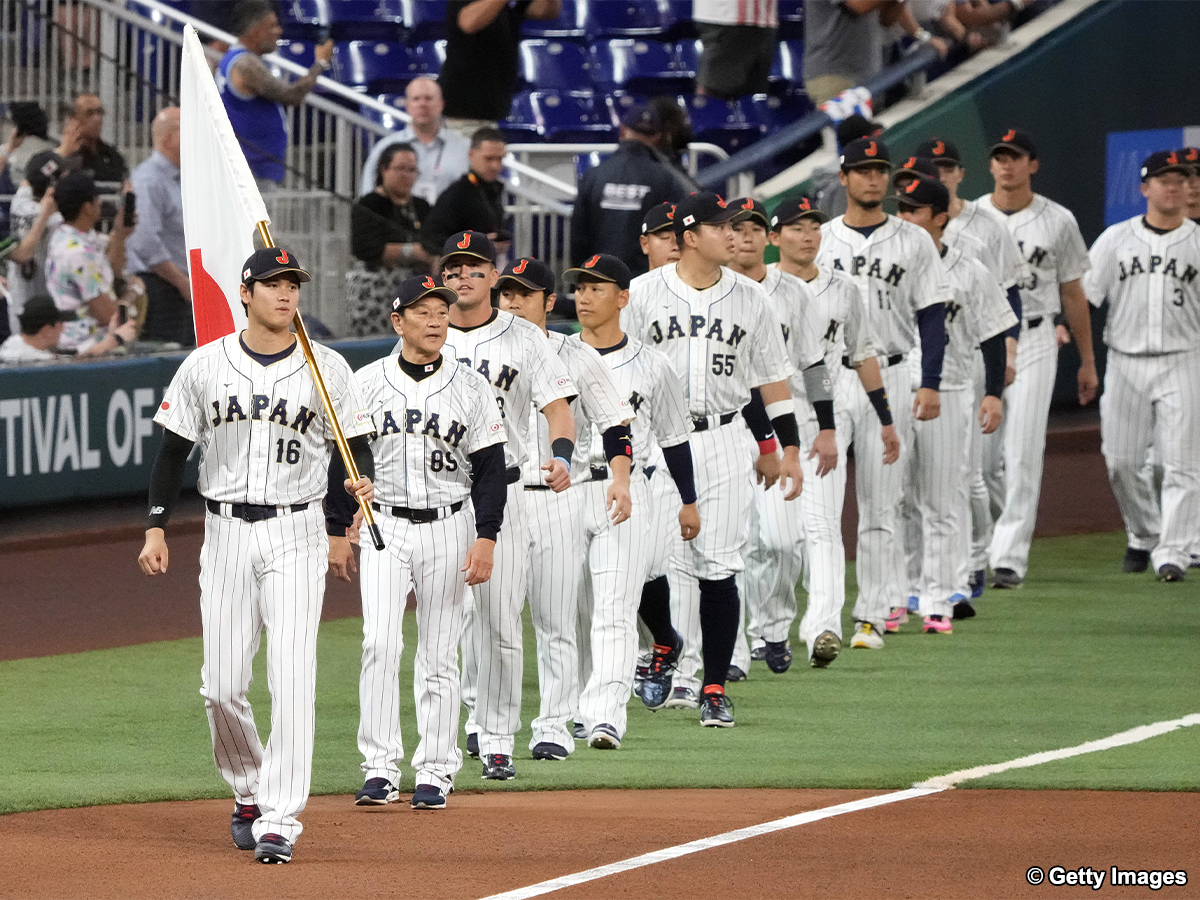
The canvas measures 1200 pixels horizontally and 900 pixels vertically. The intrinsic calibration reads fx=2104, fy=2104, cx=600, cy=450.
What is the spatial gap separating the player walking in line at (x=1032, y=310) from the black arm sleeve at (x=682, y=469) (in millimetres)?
4168

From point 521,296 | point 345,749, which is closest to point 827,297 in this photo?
point 521,296

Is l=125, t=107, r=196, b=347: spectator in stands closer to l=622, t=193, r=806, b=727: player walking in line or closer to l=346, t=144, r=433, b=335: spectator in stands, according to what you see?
l=346, t=144, r=433, b=335: spectator in stands

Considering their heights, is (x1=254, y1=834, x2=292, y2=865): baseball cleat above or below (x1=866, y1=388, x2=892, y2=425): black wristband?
below

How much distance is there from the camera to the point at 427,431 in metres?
6.68

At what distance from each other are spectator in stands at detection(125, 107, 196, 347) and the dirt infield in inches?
256

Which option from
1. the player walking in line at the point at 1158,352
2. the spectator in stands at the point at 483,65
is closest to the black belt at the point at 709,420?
the player walking in line at the point at 1158,352

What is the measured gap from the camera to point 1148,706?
862 cm

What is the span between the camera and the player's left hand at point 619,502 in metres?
7.30

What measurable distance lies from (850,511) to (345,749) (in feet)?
23.9

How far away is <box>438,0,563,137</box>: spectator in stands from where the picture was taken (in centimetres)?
1434

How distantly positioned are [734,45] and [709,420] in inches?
318

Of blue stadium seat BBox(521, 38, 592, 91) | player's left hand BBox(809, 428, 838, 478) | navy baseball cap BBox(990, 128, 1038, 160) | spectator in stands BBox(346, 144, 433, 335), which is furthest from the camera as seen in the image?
blue stadium seat BBox(521, 38, 592, 91)

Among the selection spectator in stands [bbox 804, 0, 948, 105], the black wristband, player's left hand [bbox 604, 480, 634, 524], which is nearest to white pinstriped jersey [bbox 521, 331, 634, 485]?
player's left hand [bbox 604, 480, 634, 524]

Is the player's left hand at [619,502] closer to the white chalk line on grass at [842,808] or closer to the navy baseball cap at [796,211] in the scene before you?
the white chalk line on grass at [842,808]
